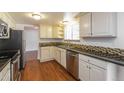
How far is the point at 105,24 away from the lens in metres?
2.23

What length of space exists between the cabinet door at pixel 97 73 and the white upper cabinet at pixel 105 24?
702 mm

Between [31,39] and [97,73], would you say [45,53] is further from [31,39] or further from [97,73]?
[31,39]

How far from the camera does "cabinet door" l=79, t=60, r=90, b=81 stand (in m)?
2.42

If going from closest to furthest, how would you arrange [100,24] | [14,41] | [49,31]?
[100,24]
[14,41]
[49,31]

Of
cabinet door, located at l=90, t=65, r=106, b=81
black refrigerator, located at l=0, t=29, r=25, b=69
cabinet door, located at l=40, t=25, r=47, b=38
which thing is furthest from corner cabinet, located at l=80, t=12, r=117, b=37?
cabinet door, located at l=40, t=25, r=47, b=38

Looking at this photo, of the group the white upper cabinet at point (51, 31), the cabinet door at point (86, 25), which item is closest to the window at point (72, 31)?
the white upper cabinet at point (51, 31)

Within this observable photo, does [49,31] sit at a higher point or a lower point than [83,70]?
higher

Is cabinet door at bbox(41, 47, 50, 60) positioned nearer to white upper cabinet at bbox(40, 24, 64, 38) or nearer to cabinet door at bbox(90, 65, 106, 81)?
white upper cabinet at bbox(40, 24, 64, 38)

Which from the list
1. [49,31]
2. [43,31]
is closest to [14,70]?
[43,31]

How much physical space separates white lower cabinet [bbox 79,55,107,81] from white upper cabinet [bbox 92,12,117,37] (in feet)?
1.96

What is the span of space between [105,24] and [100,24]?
16 cm
